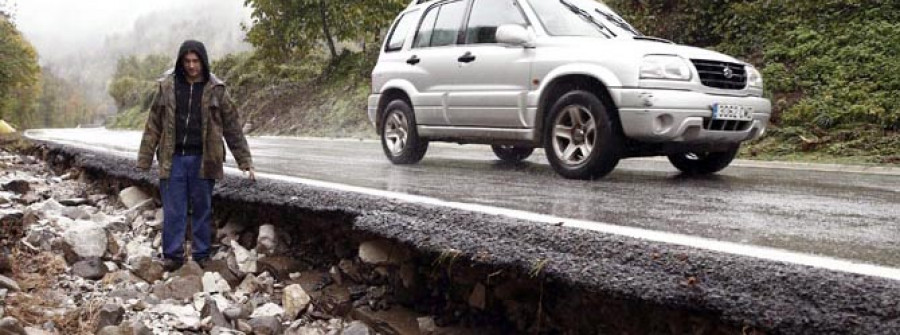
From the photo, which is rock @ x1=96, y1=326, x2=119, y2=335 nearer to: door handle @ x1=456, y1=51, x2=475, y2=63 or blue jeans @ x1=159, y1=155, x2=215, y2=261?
blue jeans @ x1=159, y1=155, x2=215, y2=261

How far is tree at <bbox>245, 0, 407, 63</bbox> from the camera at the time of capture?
2031 centimetres

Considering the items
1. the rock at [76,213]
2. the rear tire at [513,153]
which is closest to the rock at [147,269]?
the rock at [76,213]

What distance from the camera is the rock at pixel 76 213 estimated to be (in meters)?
5.86

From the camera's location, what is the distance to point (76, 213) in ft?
19.5

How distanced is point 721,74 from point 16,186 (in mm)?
6988

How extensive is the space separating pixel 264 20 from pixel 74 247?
1824 centimetres

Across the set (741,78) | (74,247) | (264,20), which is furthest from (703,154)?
(264,20)

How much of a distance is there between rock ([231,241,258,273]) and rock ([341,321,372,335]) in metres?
1.21

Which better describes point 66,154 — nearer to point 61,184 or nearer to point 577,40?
point 61,184

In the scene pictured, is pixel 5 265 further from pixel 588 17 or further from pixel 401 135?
pixel 588 17

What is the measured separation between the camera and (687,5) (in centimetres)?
1121

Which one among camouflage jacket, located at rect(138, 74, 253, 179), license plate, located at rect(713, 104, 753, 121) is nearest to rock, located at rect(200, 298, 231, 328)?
camouflage jacket, located at rect(138, 74, 253, 179)


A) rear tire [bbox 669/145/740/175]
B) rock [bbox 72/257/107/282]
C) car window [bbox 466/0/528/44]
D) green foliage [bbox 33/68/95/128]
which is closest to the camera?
rock [bbox 72/257/107/282]

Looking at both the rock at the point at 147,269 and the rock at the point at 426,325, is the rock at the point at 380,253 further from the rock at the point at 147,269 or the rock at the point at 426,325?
the rock at the point at 147,269
